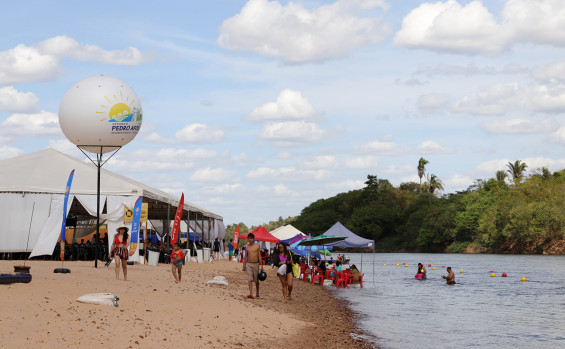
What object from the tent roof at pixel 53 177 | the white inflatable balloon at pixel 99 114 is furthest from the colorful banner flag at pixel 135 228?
the white inflatable balloon at pixel 99 114

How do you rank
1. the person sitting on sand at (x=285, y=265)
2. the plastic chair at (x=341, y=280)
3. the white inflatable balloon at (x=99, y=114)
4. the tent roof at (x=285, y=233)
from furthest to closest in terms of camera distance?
the tent roof at (x=285, y=233) < the plastic chair at (x=341, y=280) < the white inflatable balloon at (x=99, y=114) < the person sitting on sand at (x=285, y=265)

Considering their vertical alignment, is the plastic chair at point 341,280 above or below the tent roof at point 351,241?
below

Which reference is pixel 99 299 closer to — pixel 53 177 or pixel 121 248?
pixel 121 248

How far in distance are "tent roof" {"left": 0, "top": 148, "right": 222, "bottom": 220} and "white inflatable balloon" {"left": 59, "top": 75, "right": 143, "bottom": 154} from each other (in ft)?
15.9

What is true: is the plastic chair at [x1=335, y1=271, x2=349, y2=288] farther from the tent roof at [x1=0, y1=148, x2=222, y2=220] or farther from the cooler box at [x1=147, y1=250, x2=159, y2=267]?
the tent roof at [x1=0, y1=148, x2=222, y2=220]

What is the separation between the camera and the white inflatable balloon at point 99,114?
2375 centimetres

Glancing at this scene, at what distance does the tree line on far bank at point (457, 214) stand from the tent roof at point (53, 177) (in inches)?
2922

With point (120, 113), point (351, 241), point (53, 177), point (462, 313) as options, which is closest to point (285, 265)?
point (462, 313)

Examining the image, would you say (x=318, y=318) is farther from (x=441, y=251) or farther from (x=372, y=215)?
(x=372, y=215)

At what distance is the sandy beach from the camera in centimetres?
1031

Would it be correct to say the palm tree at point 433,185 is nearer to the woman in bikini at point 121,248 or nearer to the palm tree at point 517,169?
the palm tree at point 517,169

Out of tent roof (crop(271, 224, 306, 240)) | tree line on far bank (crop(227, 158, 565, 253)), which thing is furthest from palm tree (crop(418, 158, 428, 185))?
tent roof (crop(271, 224, 306, 240))

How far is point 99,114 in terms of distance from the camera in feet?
77.8

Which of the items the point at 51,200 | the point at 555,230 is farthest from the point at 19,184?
the point at 555,230
